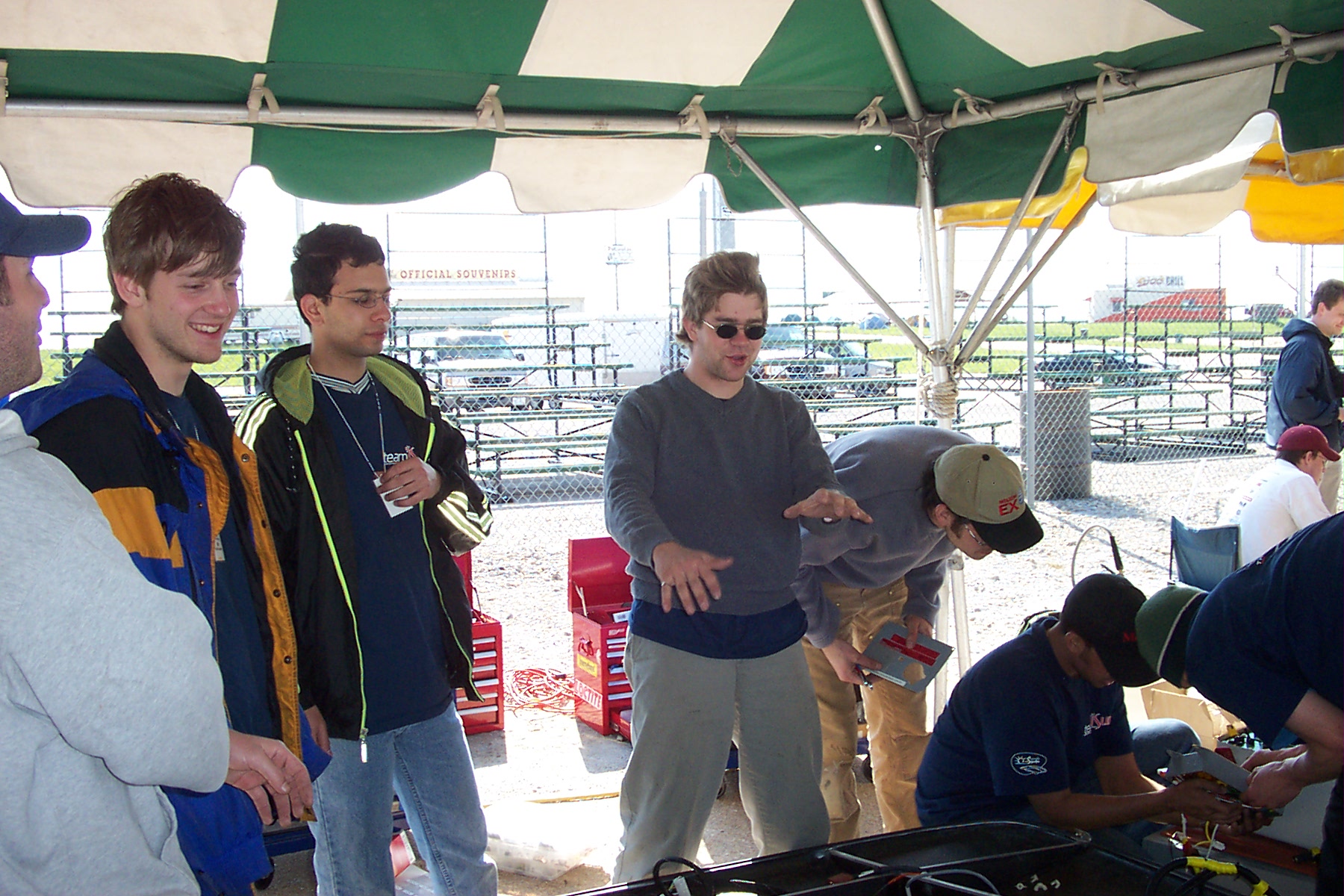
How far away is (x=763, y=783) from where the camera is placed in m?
2.40

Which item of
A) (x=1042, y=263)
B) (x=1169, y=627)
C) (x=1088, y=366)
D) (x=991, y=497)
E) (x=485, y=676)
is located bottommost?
(x=485, y=676)

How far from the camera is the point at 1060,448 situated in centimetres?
1066

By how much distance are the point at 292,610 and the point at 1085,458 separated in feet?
33.4

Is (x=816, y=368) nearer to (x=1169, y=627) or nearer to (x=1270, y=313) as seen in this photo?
(x=1270, y=313)

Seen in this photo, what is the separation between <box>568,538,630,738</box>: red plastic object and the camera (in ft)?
14.6

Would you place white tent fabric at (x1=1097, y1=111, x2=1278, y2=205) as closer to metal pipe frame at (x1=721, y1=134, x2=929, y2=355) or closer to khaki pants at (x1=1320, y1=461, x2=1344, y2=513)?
metal pipe frame at (x1=721, y1=134, x2=929, y2=355)

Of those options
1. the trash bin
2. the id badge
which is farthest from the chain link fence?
the id badge

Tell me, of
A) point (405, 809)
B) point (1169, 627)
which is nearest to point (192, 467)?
point (405, 809)

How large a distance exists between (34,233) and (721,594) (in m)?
1.58

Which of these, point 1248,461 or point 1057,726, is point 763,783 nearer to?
point 1057,726

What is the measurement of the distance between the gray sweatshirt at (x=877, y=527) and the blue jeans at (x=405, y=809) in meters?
1.09

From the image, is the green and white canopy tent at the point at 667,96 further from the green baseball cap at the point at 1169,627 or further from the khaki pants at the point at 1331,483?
the khaki pants at the point at 1331,483

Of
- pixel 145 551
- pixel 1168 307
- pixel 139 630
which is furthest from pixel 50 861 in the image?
pixel 1168 307

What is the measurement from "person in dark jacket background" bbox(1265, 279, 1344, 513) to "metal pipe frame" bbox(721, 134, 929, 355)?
11.6 feet
